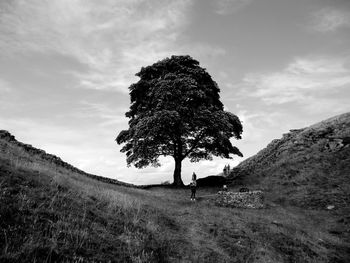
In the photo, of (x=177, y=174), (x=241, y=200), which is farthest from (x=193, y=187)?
(x=177, y=174)

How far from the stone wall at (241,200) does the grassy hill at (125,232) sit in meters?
3.36

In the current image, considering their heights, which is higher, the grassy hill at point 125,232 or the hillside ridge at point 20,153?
the hillside ridge at point 20,153

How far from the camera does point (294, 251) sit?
13766 millimetres

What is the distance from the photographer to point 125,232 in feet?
31.1

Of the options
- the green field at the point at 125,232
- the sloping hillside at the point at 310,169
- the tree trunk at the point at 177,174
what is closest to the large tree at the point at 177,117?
the tree trunk at the point at 177,174

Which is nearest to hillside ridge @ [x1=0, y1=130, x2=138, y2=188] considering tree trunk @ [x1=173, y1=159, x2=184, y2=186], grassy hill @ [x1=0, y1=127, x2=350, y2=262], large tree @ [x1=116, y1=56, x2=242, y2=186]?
grassy hill @ [x1=0, y1=127, x2=350, y2=262]

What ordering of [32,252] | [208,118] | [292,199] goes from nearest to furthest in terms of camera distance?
[32,252] → [292,199] → [208,118]

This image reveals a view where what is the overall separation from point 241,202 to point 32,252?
19.0 meters

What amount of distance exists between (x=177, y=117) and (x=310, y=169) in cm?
1548

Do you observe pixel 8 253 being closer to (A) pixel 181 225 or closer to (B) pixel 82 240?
(B) pixel 82 240

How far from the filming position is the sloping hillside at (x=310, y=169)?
2495 cm

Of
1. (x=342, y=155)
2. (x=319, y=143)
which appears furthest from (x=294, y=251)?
(x=319, y=143)

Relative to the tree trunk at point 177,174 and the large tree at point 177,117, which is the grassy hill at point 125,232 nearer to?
the large tree at point 177,117

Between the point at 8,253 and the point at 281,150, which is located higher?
the point at 281,150
